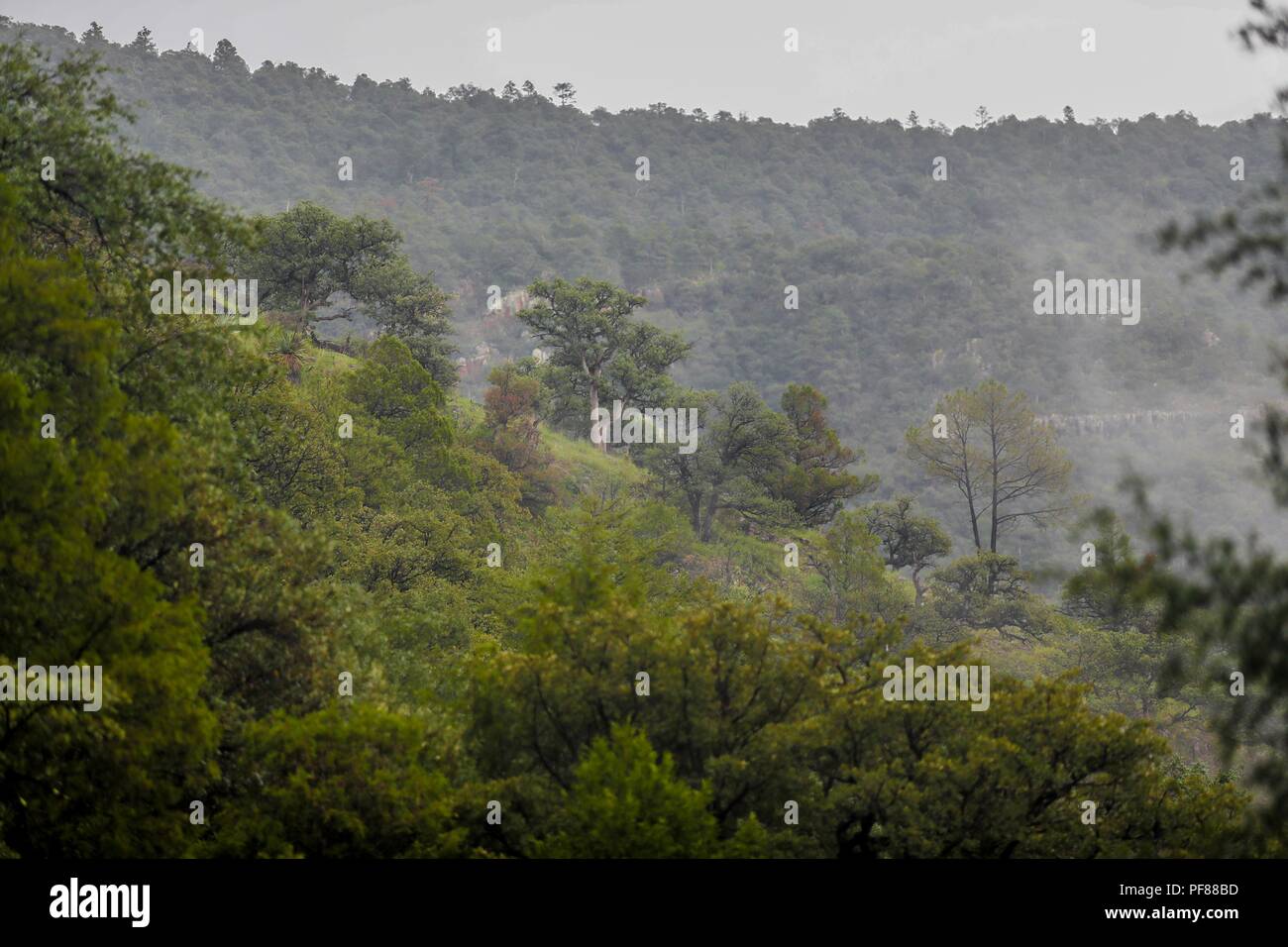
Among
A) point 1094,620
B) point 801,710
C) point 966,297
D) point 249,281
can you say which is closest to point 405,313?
point 249,281

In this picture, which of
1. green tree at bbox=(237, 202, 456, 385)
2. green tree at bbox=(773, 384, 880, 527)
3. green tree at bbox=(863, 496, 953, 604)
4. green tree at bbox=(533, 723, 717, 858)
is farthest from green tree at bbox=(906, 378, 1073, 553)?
green tree at bbox=(533, 723, 717, 858)

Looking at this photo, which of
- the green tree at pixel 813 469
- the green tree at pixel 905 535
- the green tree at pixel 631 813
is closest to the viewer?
the green tree at pixel 631 813

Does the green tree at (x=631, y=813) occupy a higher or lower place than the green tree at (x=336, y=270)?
lower

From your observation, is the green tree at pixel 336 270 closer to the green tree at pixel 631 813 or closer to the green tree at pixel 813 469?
the green tree at pixel 813 469

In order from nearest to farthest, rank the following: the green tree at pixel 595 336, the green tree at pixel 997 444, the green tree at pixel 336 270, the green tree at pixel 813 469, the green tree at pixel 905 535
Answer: the green tree at pixel 336 270 < the green tree at pixel 813 469 < the green tree at pixel 905 535 < the green tree at pixel 997 444 < the green tree at pixel 595 336

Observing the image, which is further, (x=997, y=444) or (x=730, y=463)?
(x=997, y=444)

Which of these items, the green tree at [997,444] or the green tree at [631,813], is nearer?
the green tree at [631,813]

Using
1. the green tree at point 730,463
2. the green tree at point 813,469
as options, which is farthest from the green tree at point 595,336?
the green tree at point 813,469

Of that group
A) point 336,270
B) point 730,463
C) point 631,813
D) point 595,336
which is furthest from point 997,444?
point 631,813

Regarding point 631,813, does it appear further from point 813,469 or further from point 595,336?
point 595,336

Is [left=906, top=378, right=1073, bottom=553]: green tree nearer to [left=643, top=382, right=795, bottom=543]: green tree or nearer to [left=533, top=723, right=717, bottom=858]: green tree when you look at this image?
[left=643, top=382, right=795, bottom=543]: green tree

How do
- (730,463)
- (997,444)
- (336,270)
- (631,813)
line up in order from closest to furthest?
(631,813)
(336,270)
(730,463)
(997,444)

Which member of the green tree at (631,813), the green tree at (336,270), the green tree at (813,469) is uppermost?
the green tree at (336,270)
